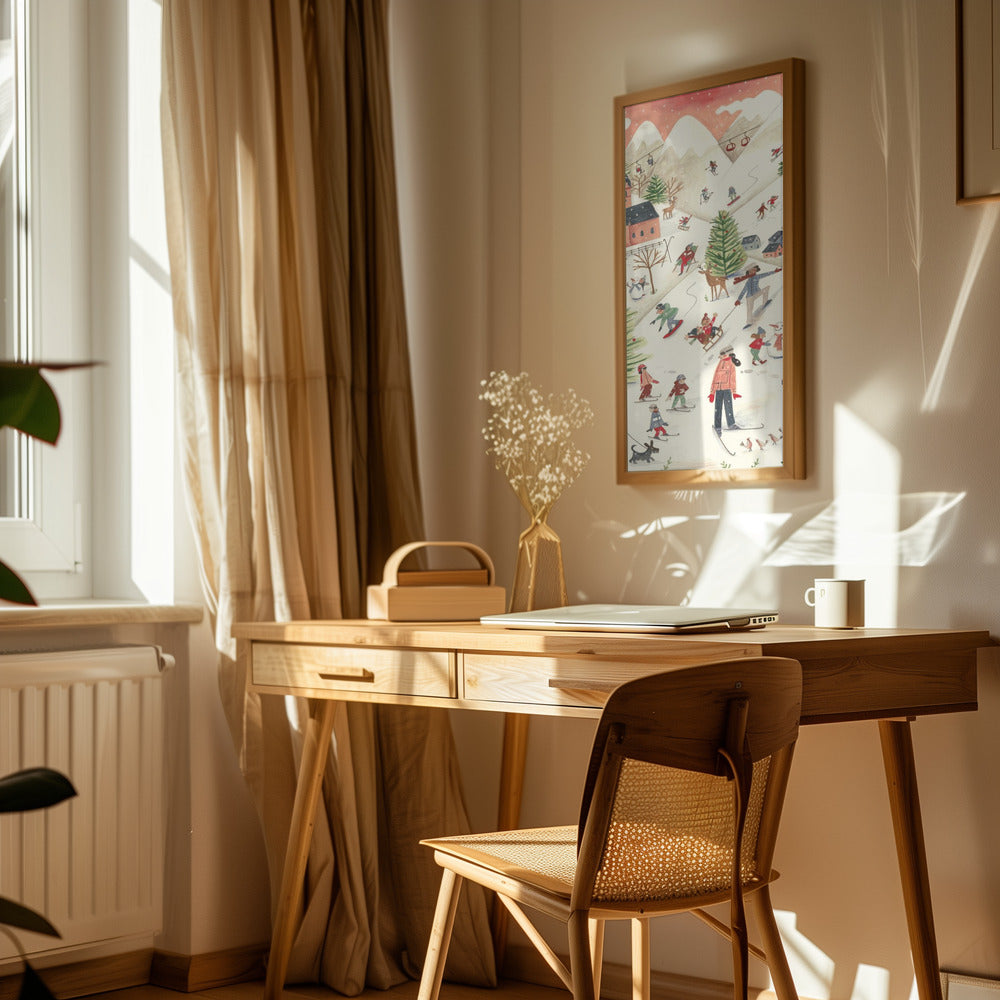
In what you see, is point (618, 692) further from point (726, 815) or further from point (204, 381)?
point (204, 381)

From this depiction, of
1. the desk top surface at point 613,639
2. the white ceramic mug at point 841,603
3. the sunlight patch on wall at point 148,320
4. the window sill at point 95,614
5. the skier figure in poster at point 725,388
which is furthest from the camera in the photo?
the sunlight patch on wall at point 148,320

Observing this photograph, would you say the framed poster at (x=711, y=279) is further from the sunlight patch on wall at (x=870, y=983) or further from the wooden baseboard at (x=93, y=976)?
the wooden baseboard at (x=93, y=976)

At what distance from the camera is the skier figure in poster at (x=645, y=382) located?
2491mm

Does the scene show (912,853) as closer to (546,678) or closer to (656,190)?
(546,678)

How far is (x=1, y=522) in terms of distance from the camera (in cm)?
247

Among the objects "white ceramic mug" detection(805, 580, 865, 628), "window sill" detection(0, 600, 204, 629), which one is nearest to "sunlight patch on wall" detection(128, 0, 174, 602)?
"window sill" detection(0, 600, 204, 629)

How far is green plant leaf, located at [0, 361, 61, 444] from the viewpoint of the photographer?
1.55 feet

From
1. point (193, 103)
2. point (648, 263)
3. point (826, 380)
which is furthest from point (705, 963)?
point (193, 103)

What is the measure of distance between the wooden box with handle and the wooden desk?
86 mm

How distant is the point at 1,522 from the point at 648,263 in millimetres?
1343

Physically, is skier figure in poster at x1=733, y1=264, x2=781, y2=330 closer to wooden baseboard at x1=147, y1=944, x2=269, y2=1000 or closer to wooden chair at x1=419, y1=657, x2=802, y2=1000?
wooden chair at x1=419, y1=657, x2=802, y2=1000

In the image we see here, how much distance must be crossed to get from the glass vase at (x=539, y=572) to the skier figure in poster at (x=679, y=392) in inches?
13.4

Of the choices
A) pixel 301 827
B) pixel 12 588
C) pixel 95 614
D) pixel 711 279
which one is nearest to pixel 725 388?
pixel 711 279

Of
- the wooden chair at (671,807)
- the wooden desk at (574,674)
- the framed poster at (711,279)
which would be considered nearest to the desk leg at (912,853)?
the wooden desk at (574,674)
